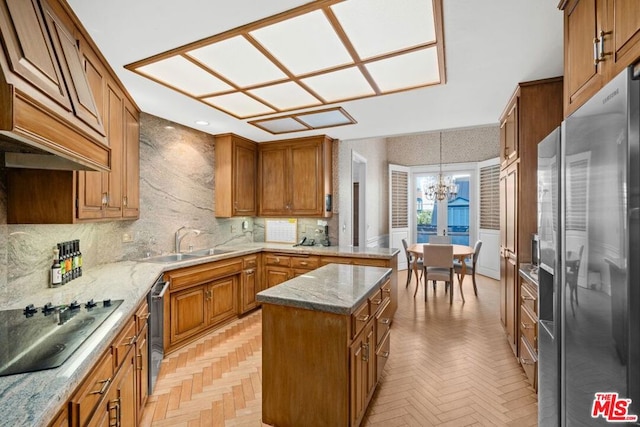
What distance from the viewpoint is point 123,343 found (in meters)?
1.53

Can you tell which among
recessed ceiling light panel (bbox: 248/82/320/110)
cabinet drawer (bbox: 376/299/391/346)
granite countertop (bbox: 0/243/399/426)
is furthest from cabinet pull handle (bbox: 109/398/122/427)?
recessed ceiling light panel (bbox: 248/82/320/110)

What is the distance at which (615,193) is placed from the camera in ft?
3.00

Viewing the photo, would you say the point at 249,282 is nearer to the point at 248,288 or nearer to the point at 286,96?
the point at 248,288

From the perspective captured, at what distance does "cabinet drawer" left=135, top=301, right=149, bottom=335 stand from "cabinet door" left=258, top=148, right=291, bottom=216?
8.90ft

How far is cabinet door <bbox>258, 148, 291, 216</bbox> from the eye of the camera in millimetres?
4625

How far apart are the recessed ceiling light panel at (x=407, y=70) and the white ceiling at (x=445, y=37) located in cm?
11

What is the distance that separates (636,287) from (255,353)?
2.90 meters

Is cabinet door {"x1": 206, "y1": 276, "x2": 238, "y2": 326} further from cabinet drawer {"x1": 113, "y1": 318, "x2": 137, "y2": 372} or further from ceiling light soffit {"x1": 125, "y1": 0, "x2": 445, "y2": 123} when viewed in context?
ceiling light soffit {"x1": 125, "y1": 0, "x2": 445, "y2": 123}

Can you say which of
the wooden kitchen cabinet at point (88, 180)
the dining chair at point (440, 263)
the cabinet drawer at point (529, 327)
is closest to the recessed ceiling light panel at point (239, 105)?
the wooden kitchen cabinet at point (88, 180)

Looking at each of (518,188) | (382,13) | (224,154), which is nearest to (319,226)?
(224,154)

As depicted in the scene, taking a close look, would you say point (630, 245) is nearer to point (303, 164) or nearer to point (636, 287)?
point (636, 287)

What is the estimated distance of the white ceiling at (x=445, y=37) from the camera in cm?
159

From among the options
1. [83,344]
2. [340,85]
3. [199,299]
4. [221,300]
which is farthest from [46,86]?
[221,300]

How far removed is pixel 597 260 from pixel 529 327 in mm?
1598
